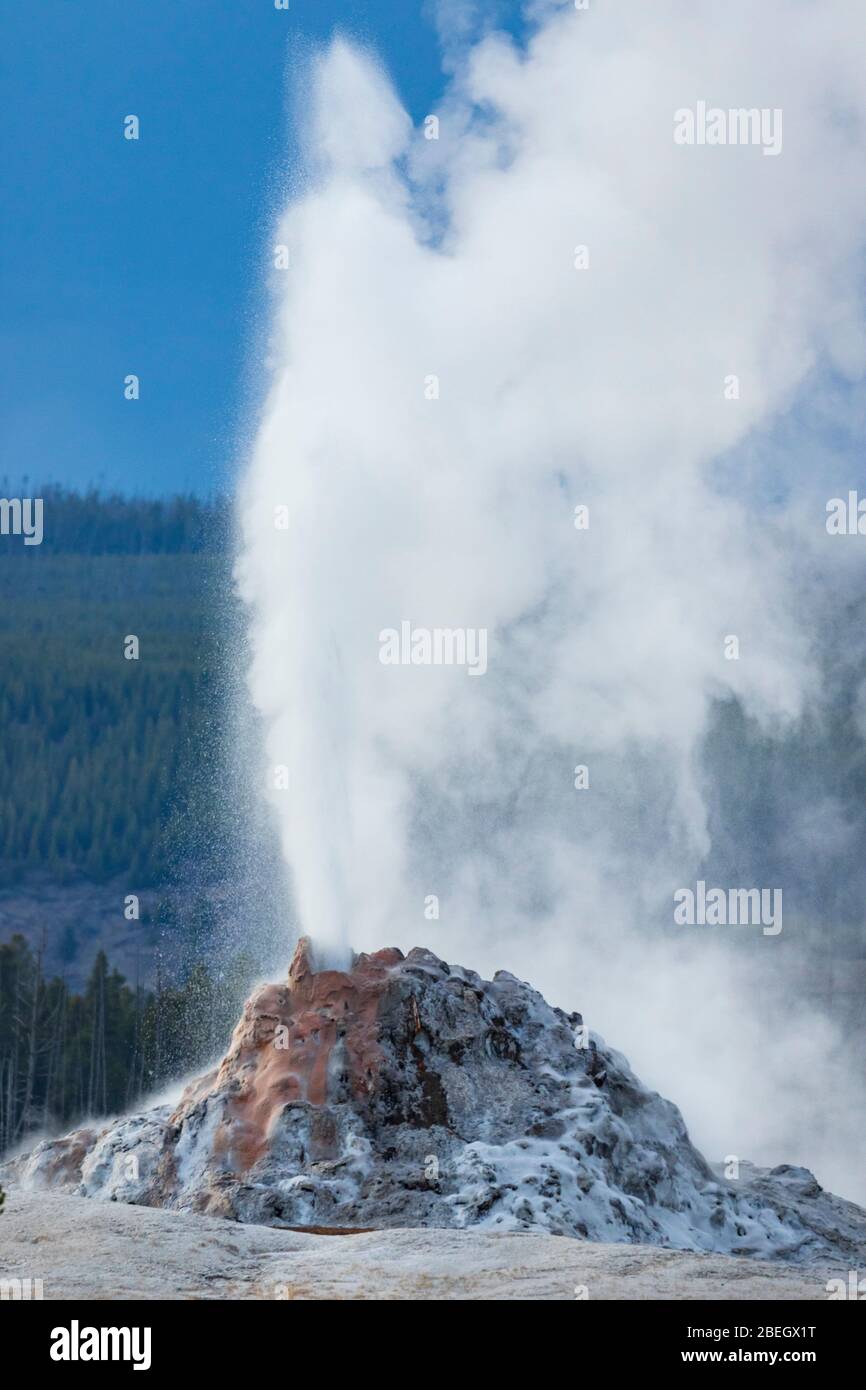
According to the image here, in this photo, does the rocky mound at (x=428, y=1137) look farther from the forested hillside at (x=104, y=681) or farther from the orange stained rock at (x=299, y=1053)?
the forested hillside at (x=104, y=681)

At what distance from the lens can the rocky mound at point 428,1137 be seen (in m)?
22.6

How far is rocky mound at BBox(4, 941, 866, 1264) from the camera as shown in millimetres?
22562

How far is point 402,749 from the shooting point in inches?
1986

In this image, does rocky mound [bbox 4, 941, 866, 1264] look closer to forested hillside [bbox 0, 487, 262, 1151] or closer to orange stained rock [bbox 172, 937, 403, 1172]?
orange stained rock [bbox 172, 937, 403, 1172]

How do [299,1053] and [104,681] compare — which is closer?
[299,1053]

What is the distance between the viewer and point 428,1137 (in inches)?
928

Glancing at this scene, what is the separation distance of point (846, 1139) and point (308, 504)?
20.7 m

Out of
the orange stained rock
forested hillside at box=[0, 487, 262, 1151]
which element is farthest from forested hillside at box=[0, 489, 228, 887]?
the orange stained rock

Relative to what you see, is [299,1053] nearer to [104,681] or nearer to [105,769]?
[105,769]

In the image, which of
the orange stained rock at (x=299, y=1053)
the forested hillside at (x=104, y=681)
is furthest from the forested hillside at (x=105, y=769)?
the orange stained rock at (x=299, y=1053)

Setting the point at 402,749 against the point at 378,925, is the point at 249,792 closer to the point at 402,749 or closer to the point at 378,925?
the point at 378,925

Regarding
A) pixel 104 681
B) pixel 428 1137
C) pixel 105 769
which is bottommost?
pixel 428 1137

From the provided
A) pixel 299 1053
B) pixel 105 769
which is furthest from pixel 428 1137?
pixel 105 769

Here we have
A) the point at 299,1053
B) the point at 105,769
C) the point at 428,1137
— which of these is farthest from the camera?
the point at 105,769
